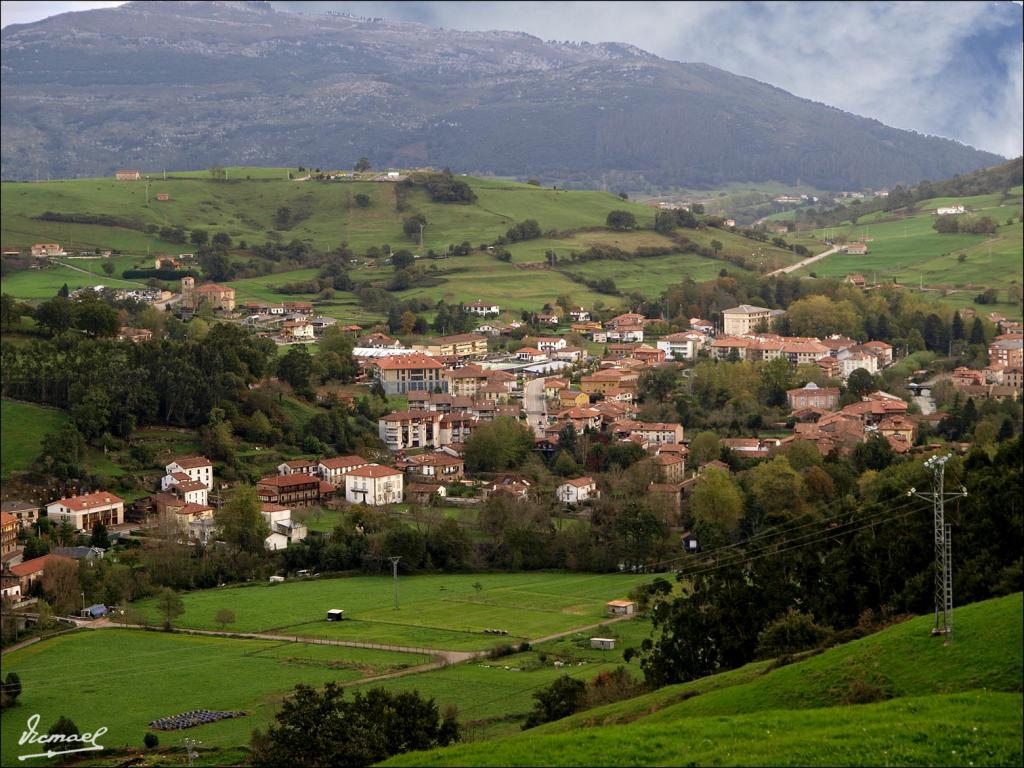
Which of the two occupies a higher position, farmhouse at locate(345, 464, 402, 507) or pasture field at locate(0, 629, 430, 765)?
farmhouse at locate(345, 464, 402, 507)

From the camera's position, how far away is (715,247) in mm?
68125

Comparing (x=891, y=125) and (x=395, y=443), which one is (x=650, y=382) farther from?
(x=891, y=125)

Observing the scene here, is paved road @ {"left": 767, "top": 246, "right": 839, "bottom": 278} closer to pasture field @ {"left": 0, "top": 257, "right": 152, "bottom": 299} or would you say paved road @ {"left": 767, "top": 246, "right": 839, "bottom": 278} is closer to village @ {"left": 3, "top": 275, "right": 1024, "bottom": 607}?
village @ {"left": 3, "top": 275, "right": 1024, "bottom": 607}

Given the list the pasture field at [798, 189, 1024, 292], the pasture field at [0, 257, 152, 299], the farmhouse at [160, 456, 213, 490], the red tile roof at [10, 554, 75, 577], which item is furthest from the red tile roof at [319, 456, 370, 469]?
the pasture field at [798, 189, 1024, 292]

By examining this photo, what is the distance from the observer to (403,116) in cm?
15350

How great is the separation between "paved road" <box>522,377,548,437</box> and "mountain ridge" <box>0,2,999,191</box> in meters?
86.3

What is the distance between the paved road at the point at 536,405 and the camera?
130ft

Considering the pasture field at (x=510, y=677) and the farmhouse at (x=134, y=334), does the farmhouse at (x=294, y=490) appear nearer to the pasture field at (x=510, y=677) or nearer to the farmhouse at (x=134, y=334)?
the farmhouse at (x=134, y=334)

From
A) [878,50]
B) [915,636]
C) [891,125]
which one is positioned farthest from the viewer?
[891,125]

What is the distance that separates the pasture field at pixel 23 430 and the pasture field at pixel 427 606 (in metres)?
7.46

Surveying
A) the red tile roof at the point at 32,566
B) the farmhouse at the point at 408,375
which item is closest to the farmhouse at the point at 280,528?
the red tile roof at the point at 32,566

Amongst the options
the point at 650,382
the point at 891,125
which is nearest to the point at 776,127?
the point at 891,125

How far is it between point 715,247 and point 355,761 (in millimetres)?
56266

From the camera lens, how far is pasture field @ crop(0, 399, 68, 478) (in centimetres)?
3109
